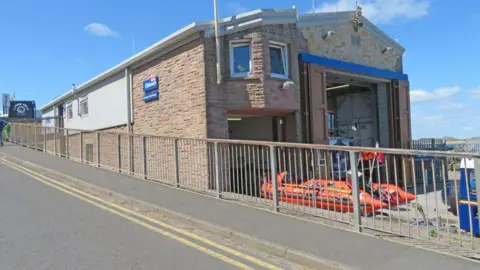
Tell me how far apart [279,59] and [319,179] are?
621 centimetres

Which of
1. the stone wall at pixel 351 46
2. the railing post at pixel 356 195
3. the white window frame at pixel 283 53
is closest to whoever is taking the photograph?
the railing post at pixel 356 195

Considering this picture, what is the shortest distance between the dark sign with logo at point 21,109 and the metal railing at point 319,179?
30.9m

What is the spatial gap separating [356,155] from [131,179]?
7186mm

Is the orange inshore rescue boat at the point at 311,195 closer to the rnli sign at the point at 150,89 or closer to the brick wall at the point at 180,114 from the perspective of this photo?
the brick wall at the point at 180,114

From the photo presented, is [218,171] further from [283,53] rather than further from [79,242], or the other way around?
[283,53]

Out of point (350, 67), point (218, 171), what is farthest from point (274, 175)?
point (350, 67)

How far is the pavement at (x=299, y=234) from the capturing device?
16.3 feet

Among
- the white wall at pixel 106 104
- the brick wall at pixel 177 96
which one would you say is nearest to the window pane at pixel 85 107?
the white wall at pixel 106 104

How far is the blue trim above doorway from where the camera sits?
1363cm

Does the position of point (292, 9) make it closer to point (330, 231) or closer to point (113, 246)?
point (330, 231)

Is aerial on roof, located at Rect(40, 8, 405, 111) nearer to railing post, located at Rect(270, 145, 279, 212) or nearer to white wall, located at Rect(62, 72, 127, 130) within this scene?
white wall, located at Rect(62, 72, 127, 130)

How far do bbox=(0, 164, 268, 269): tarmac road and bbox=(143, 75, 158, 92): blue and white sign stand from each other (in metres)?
6.33

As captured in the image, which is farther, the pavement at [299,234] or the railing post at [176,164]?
the railing post at [176,164]

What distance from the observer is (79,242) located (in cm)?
585
